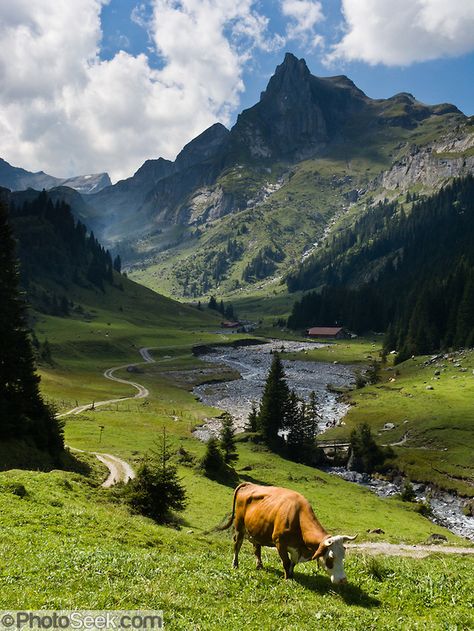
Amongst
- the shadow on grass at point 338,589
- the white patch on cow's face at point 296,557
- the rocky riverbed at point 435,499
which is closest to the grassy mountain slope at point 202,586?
the shadow on grass at point 338,589

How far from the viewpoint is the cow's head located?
14148 mm

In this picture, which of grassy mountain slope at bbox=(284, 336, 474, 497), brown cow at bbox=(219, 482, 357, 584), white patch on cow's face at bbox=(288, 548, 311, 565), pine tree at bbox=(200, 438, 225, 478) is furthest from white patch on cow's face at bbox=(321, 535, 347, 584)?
grassy mountain slope at bbox=(284, 336, 474, 497)

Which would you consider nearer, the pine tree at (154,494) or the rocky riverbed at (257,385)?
the pine tree at (154,494)

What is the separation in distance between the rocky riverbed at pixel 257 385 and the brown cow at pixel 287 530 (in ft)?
215

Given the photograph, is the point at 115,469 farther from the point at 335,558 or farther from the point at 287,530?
the point at 335,558

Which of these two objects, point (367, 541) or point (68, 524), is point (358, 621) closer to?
point (68, 524)

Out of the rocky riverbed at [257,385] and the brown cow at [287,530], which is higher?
the brown cow at [287,530]

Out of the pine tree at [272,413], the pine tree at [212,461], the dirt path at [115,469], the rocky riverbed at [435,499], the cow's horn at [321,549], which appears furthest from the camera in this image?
the pine tree at [272,413]

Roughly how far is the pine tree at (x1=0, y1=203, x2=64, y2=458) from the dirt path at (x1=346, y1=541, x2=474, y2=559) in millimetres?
30201

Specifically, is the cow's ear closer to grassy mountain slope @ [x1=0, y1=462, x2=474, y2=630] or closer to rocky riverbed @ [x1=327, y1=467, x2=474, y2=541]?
grassy mountain slope @ [x1=0, y1=462, x2=474, y2=630]

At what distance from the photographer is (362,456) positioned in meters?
72.3

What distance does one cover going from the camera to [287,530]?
1551cm

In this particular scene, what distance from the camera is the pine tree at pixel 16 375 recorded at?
147ft

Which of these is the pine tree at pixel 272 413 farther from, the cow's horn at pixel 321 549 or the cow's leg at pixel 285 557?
the cow's horn at pixel 321 549
